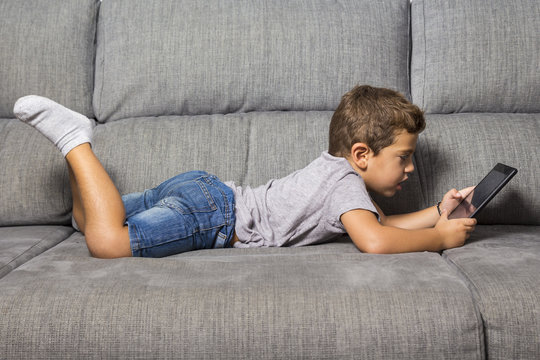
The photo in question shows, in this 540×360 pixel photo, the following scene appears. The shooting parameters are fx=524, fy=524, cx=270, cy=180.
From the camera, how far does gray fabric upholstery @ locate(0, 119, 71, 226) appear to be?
4.99 ft

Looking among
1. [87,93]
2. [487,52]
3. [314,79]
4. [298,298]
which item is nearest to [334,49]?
[314,79]

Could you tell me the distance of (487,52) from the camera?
1666 millimetres

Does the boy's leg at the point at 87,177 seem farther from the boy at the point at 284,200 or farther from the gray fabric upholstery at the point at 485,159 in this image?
the gray fabric upholstery at the point at 485,159

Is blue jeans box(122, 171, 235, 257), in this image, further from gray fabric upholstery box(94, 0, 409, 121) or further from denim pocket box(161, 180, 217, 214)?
gray fabric upholstery box(94, 0, 409, 121)

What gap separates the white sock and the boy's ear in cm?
68

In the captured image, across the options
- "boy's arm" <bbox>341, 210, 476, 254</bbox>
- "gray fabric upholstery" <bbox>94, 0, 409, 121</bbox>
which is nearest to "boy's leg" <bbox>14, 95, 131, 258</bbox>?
"gray fabric upholstery" <bbox>94, 0, 409, 121</bbox>

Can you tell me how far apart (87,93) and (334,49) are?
83cm

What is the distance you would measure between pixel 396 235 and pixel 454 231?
0.51 feet

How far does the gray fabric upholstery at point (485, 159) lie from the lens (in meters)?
1.50

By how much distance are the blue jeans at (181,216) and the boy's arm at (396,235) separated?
33 cm

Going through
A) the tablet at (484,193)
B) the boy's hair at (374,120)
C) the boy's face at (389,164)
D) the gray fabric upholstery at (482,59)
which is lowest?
the tablet at (484,193)

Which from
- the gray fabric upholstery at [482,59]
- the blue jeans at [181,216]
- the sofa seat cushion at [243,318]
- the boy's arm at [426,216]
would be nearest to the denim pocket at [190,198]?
the blue jeans at [181,216]

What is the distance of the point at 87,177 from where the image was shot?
1267mm

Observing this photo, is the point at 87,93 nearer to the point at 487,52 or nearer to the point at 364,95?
the point at 364,95
